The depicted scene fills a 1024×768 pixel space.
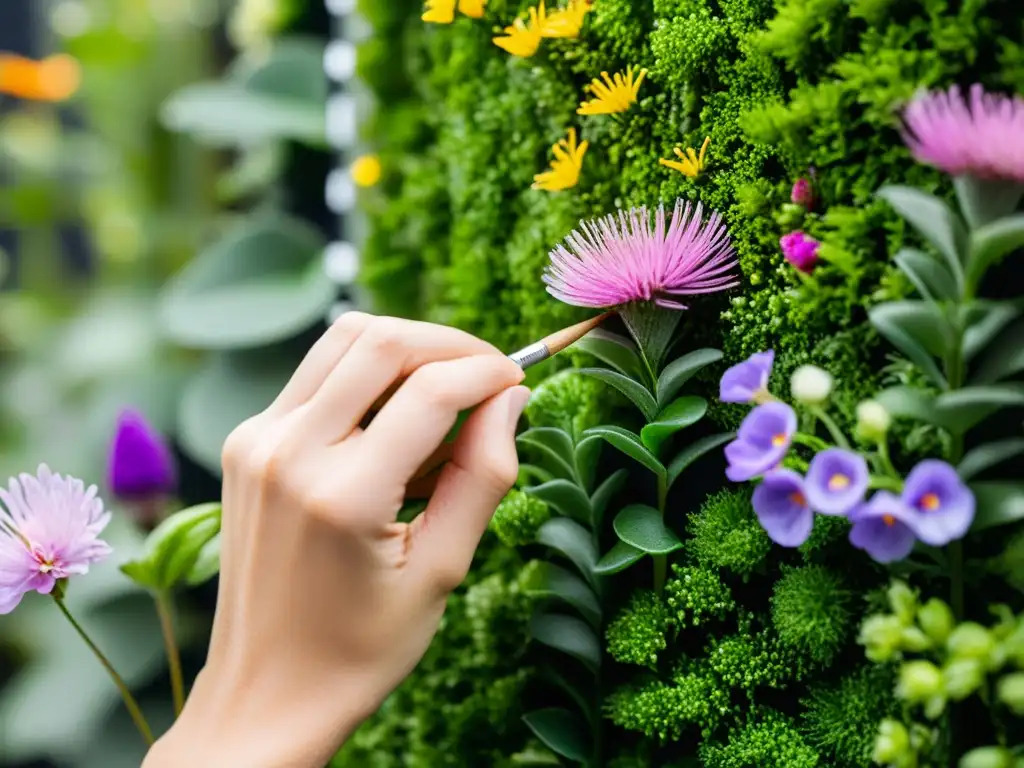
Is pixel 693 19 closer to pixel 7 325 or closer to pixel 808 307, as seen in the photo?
pixel 808 307

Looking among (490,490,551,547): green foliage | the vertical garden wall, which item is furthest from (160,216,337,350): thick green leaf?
(490,490,551,547): green foliage

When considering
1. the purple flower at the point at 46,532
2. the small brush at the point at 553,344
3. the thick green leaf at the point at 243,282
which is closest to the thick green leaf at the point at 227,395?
the thick green leaf at the point at 243,282

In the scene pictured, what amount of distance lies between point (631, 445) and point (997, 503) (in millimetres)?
220

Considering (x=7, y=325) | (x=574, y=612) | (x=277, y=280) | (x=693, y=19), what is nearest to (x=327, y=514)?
(x=574, y=612)

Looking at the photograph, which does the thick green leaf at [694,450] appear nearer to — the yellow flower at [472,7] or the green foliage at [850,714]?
the green foliage at [850,714]

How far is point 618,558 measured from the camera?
64cm

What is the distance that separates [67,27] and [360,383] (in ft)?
5.70

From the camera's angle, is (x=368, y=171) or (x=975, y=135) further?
(x=368, y=171)

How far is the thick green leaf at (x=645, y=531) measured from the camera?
0.61 metres

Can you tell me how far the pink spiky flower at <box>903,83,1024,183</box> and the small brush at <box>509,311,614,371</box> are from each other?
24 centimetres

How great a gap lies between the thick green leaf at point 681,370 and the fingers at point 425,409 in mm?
110

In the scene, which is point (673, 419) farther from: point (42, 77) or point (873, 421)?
point (42, 77)

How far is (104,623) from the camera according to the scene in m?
1.35

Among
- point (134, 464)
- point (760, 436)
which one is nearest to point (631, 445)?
point (760, 436)
